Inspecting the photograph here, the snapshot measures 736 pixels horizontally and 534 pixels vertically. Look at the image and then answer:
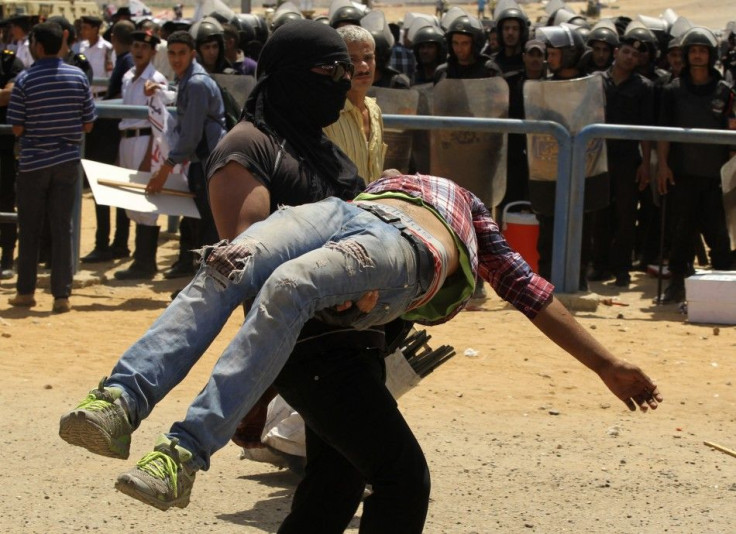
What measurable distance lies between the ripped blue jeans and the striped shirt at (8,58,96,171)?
20.0 ft

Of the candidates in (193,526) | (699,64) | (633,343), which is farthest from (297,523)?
(699,64)

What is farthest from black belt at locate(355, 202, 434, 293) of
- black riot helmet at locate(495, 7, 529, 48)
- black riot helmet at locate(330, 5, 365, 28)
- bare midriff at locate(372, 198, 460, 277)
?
black riot helmet at locate(330, 5, 365, 28)

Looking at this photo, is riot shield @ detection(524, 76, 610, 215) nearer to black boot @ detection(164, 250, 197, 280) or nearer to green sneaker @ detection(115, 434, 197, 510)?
black boot @ detection(164, 250, 197, 280)

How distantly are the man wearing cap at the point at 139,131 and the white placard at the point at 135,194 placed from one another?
501mm

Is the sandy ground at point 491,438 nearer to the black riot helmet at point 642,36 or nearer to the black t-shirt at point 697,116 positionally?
the black t-shirt at point 697,116

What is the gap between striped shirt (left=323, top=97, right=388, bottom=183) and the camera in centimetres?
544

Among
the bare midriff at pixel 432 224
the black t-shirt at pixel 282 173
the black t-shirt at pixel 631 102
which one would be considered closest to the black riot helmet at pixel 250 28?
the black t-shirt at pixel 631 102

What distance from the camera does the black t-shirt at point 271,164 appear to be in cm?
384

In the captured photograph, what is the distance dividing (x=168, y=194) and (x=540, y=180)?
2700mm

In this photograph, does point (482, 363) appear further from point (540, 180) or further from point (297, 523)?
point (297, 523)

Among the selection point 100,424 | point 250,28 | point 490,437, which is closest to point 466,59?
point 250,28

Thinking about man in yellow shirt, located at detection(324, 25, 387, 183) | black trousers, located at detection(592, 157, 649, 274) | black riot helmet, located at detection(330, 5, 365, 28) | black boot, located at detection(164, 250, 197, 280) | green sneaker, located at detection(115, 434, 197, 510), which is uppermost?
man in yellow shirt, located at detection(324, 25, 387, 183)

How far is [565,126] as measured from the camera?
943cm

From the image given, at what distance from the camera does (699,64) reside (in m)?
10.1
